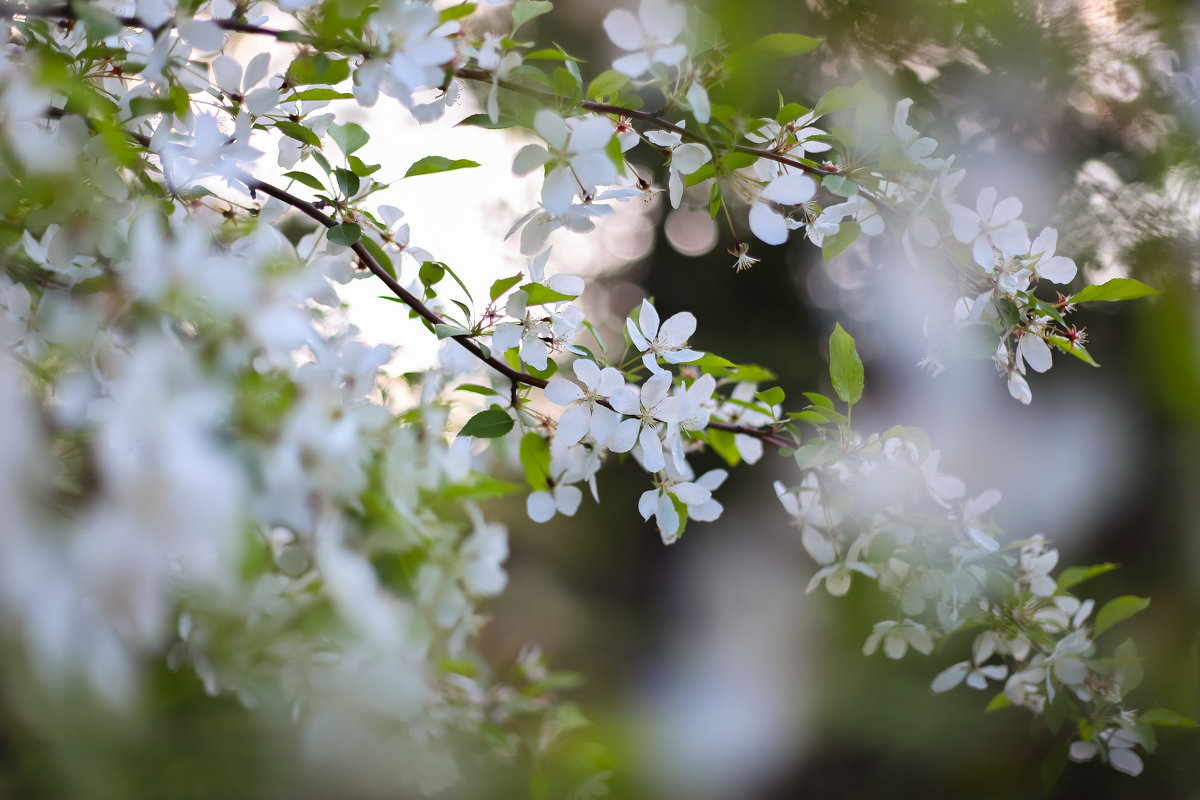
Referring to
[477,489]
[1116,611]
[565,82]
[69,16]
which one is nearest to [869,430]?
[1116,611]

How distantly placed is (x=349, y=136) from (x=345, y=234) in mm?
76

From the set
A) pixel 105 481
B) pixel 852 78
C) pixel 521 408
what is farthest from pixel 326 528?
pixel 852 78

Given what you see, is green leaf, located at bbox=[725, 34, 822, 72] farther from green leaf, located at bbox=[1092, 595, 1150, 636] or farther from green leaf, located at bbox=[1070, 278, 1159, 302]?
green leaf, located at bbox=[1092, 595, 1150, 636]

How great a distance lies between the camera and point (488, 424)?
0.53 m

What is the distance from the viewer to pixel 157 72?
0.40m

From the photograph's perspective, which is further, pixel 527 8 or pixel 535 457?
pixel 535 457

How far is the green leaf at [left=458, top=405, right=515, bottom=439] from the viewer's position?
1.72 feet

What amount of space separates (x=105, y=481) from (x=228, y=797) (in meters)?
0.74

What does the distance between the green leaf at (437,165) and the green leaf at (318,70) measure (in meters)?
0.07

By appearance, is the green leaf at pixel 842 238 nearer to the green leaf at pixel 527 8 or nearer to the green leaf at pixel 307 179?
the green leaf at pixel 527 8

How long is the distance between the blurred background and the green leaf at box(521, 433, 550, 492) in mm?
261

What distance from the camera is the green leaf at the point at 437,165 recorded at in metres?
0.49

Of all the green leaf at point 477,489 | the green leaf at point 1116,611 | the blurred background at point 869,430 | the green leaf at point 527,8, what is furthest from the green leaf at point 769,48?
the green leaf at point 1116,611

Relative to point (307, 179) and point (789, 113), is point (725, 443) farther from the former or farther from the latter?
point (307, 179)
